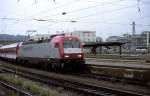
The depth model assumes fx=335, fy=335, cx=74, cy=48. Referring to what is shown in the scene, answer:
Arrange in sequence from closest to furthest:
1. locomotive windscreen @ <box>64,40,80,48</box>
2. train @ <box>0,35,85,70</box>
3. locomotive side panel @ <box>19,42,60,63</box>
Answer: train @ <box>0,35,85,70</box> → locomotive windscreen @ <box>64,40,80,48</box> → locomotive side panel @ <box>19,42,60,63</box>

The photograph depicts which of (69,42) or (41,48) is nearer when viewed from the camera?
(69,42)

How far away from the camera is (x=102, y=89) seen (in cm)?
1670

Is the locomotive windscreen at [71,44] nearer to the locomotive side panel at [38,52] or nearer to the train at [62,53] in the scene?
the train at [62,53]

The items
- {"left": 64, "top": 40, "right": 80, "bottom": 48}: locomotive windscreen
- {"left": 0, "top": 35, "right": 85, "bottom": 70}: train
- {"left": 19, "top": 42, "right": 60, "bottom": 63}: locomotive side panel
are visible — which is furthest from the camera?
{"left": 19, "top": 42, "right": 60, "bottom": 63}: locomotive side panel


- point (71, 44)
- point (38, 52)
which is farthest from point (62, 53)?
point (38, 52)

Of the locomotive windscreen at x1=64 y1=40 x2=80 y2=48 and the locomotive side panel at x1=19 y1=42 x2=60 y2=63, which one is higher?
the locomotive windscreen at x1=64 y1=40 x2=80 y2=48

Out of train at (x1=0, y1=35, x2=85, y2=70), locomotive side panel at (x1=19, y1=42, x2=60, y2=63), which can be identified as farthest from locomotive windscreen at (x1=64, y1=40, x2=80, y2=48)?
locomotive side panel at (x1=19, y1=42, x2=60, y2=63)

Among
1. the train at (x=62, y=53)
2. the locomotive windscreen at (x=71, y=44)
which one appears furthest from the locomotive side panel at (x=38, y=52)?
the locomotive windscreen at (x=71, y=44)

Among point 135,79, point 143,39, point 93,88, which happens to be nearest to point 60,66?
point 135,79

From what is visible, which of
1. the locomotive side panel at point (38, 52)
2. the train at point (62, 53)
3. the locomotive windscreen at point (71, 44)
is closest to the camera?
the train at point (62, 53)

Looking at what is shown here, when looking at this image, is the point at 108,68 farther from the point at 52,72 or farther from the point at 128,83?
the point at 52,72

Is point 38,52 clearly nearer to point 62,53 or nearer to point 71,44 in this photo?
point 71,44

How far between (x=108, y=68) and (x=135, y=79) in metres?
3.73

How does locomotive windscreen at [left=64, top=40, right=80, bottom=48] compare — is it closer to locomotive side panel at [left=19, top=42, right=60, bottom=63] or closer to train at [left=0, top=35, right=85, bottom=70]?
train at [left=0, top=35, right=85, bottom=70]
